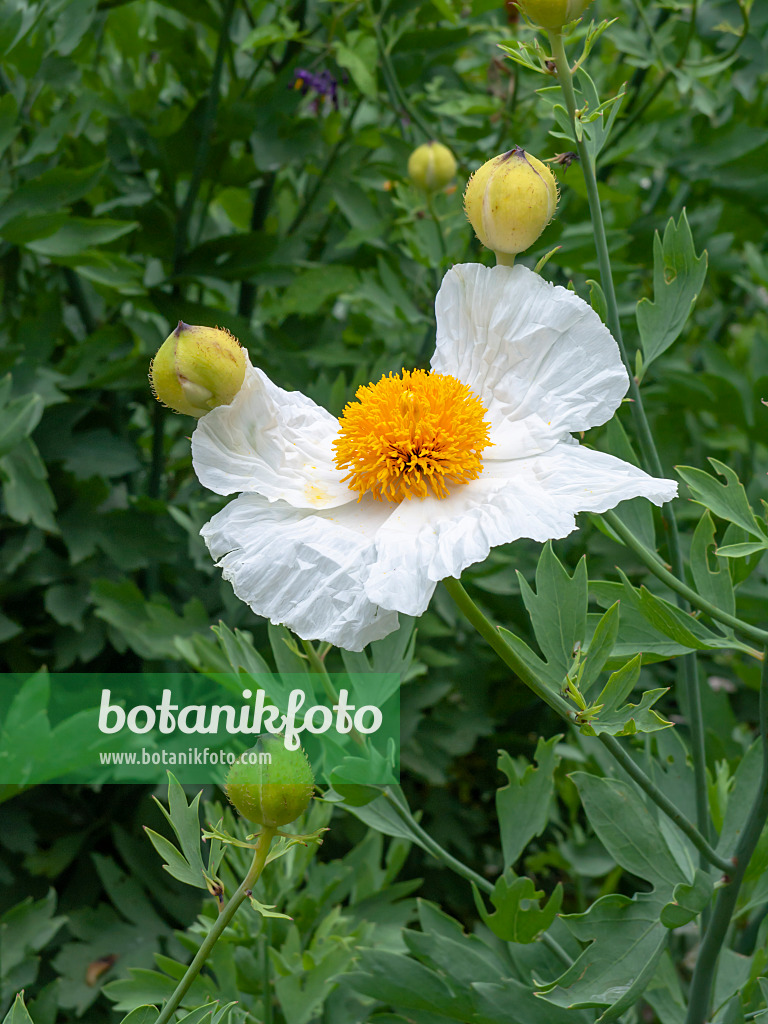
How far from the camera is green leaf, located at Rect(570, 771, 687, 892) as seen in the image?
0.85 meters

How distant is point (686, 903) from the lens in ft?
2.48

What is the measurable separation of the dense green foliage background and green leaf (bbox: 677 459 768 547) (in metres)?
0.52

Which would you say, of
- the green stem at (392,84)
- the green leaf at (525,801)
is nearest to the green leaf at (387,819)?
the green leaf at (525,801)

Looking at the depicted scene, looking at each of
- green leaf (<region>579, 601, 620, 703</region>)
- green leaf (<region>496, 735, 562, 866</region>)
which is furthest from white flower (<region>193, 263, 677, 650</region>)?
green leaf (<region>496, 735, 562, 866</region>)

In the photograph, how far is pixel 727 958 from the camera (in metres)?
1.04

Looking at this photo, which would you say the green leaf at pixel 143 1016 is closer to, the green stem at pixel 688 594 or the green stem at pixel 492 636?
the green stem at pixel 492 636

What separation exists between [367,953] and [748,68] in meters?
1.51

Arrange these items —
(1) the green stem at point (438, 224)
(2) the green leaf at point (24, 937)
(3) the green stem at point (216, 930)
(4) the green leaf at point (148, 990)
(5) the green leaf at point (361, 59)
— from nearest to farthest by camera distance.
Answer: (3) the green stem at point (216, 930)
(4) the green leaf at point (148, 990)
(2) the green leaf at point (24, 937)
(1) the green stem at point (438, 224)
(5) the green leaf at point (361, 59)

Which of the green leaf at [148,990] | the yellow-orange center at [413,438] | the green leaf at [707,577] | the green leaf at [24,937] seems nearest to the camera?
the yellow-orange center at [413,438]

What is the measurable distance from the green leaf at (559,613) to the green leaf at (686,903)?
0.19 metres

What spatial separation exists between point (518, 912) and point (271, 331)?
1.12 metres

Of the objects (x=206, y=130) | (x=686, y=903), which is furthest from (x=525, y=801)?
(x=206, y=130)

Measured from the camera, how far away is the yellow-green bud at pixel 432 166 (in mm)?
1322

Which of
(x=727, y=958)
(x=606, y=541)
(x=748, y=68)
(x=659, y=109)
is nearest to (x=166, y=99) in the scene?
(x=659, y=109)
